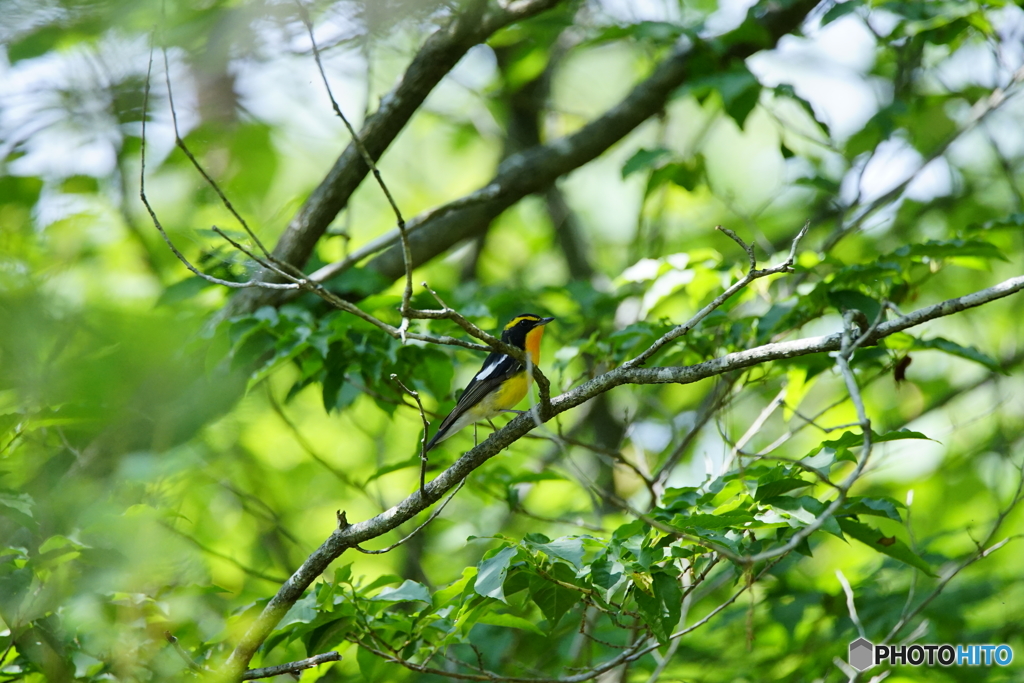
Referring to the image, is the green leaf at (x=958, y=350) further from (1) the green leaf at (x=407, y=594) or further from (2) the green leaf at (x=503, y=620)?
(1) the green leaf at (x=407, y=594)

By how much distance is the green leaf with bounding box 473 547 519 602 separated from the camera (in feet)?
8.89

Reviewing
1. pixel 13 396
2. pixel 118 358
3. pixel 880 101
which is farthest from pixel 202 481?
pixel 880 101

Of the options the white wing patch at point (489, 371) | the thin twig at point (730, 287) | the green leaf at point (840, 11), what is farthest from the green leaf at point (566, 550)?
the green leaf at point (840, 11)

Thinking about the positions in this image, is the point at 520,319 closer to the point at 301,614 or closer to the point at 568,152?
the point at 568,152

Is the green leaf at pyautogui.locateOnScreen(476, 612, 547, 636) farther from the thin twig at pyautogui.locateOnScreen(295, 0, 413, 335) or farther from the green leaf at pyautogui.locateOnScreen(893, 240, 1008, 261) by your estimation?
the green leaf at pyautogui.locateOnScreen(893, 240, 1008, 261)

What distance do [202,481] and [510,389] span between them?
2.66 m

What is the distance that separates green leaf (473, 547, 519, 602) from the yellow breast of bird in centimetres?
190

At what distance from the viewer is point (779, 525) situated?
2939 mm

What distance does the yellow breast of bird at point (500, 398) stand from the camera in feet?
15.9

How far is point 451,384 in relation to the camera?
475 cm

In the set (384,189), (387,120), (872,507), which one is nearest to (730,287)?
(872,507)

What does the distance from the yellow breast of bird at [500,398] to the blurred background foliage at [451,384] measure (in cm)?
26

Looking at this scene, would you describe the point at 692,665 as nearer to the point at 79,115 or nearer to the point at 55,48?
the point at 79,115

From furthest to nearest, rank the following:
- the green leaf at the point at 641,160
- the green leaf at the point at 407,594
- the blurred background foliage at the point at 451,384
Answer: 1. the green leaf at the point at 641,160
2. the green leaf at the point at 407,594
3. the blurred background foliage at the point at 451,384
